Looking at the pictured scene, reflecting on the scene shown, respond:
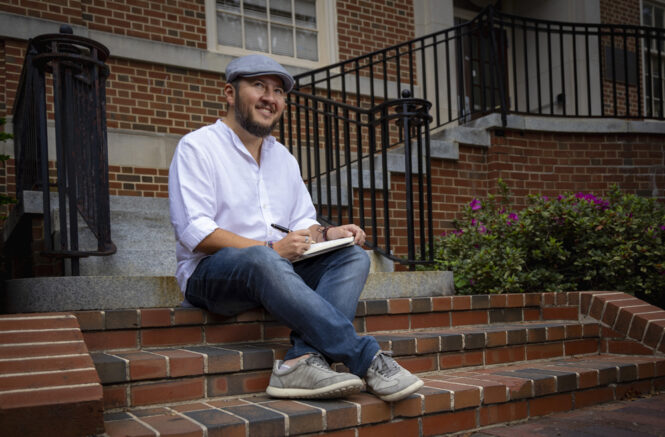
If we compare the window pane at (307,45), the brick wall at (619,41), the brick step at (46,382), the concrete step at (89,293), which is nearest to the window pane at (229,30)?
the window pane at (307,45)

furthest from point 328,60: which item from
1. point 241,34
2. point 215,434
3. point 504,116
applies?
point 215,434

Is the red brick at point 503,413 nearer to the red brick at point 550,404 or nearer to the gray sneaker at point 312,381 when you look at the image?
the red brick at point 550,404

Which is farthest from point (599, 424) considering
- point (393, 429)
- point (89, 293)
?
point (89, 293)

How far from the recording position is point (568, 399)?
2.73 metres

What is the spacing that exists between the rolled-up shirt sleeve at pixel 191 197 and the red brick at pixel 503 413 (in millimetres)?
1283

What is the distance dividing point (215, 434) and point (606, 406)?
6.24 feet

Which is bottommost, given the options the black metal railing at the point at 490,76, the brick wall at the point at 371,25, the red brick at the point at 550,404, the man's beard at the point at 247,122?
the red brick at the point at 550,404

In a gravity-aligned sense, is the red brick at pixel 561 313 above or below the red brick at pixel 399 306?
below

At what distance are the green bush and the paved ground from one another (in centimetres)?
140

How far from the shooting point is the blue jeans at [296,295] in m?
2.13

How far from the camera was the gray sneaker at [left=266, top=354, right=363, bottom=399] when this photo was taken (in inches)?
81.3

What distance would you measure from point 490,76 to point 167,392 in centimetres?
466

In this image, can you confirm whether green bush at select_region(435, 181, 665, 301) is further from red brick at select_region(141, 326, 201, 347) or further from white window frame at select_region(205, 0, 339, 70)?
white window frame at select_region(205, 0, 339, 70)

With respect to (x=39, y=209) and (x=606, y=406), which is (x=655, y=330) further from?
(x=39, y=209)
